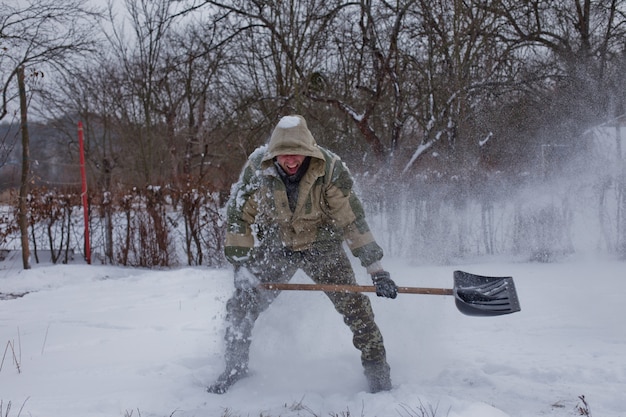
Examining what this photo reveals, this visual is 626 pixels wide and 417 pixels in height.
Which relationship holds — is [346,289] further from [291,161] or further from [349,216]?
[291,161]

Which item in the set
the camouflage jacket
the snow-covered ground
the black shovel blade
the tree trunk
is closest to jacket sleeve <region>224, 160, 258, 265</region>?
the camouflage jacket

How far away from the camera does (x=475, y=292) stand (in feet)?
10.6

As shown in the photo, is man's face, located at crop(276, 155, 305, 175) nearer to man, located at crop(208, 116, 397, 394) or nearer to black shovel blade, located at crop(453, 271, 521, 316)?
man, located at crop(208, 116, 397, 394)

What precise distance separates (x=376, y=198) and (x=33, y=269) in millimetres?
4787

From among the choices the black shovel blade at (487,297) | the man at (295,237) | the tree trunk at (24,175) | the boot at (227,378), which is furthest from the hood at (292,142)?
the tree trunk at (24,175)

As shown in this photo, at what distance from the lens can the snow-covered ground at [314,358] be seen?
2936 mm

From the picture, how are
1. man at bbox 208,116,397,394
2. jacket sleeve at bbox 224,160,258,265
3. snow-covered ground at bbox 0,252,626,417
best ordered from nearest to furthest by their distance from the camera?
snow-covered ground at bbox 0,252,626,417, man at bbox 208,116,397,394, jacket sleeve at bbox 224,160,258,265

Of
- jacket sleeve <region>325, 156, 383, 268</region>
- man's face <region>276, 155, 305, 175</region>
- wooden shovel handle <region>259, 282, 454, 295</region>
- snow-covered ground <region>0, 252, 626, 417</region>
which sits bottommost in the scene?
snow-covered ground <region>0, 252, 626, 417</region>

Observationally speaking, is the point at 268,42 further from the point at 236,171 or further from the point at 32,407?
the point at 32,407

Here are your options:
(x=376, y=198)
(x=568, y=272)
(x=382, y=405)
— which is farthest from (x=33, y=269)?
(x=568, y=272)

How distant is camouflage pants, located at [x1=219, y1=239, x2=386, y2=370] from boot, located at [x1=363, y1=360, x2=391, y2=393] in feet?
0.16

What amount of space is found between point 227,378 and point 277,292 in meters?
0.58

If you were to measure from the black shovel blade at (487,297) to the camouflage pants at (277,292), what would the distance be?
54 centimetres

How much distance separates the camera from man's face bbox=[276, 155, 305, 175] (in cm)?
314
